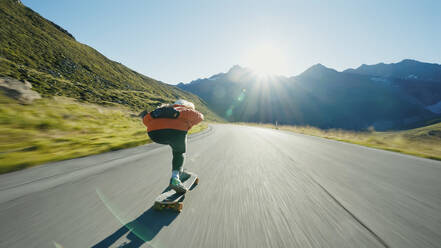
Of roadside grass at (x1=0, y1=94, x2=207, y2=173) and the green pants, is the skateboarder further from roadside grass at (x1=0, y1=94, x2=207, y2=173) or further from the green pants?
roadside grass at (x1=0, y1=94, x2=207, y2=173)

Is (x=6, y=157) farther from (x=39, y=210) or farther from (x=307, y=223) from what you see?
(x=307, y=223)

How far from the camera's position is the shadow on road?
1.65m

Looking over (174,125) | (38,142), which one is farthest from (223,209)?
(38,142)

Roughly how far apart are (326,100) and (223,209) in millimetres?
155915

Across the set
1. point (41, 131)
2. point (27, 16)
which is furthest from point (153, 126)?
point (27, 16)

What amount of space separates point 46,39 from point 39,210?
8088 cm

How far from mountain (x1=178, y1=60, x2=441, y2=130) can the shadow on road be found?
403 feet

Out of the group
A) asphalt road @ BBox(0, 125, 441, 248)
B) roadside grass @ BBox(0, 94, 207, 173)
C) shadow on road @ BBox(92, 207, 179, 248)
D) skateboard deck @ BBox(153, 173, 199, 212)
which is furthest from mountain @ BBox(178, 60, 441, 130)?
shadow on road @ BBox(92, 207, 179, 248)

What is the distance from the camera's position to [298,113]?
124 metres

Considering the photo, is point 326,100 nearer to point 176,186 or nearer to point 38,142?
point 176,186

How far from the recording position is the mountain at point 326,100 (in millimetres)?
115375

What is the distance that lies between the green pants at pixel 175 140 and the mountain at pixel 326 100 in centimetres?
12219

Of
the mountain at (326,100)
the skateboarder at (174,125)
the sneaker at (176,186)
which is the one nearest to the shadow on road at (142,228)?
the sneaker at (176,186)

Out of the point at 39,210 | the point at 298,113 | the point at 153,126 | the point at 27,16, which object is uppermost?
the point at 27,16
